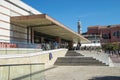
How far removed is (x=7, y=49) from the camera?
21016 mm

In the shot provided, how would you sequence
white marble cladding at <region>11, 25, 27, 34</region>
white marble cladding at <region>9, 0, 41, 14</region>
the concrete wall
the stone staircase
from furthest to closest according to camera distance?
white marble cladding at <region>9, 0, 41, 14</region> < the stone staircase < white marble cladding at <region>11, 25, 27, 34</region> < the concrete wall

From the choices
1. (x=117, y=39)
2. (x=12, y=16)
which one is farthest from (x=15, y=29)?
(x=117, y=39)

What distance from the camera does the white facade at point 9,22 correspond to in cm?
2783

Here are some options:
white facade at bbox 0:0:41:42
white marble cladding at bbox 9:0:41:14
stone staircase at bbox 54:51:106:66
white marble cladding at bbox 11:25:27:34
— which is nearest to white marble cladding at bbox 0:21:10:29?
white facade at bbox 0:0:41:42

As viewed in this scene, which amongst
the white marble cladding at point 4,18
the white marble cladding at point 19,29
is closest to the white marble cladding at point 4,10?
the white marble cladding at point 4,18

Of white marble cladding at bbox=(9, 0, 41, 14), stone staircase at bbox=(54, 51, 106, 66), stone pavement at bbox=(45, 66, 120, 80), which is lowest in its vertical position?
stone pavement at bbox=(45, 66, 120, 80)

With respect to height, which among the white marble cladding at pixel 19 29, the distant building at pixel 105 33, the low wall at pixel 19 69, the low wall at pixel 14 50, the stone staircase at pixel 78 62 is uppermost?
the distant building at pixel 105 33

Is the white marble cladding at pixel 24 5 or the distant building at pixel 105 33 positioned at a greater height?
the distant building at pixel 105 33

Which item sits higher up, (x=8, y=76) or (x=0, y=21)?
(x=0, y=21)

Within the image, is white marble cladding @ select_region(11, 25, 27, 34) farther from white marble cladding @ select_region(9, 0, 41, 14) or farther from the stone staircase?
the stone staircase

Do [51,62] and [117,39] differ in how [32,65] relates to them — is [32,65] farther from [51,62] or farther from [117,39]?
[117,39]

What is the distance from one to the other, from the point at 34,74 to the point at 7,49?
752 cm

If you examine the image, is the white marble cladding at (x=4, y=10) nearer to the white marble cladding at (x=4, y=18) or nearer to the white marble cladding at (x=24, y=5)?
the white marble cladding at (x=4, y=18)

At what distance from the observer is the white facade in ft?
91.3
